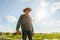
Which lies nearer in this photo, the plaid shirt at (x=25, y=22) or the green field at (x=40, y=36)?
the plaid shirt at (x=25, y=22)

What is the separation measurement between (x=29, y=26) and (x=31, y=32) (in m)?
0.11

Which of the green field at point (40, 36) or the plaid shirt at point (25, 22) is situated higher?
the plaid shirt at point (25, 22)

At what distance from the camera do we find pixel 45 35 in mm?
3852

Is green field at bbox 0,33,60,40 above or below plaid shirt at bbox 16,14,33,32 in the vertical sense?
below

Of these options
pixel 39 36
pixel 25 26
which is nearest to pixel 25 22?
pixel 25 26

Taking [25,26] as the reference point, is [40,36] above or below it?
below

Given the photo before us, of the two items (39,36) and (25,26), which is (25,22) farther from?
(39,36)

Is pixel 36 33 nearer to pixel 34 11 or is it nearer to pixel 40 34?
pixel 40 34

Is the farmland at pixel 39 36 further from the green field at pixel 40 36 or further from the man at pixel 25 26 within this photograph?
the man at pixel 25 26

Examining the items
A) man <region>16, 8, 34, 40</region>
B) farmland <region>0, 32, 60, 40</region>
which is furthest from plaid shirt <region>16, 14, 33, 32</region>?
farmland <region>0, 32, 60, 40</region>

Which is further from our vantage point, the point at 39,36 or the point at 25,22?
the point at 39,36

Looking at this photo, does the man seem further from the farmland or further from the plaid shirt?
the farmland

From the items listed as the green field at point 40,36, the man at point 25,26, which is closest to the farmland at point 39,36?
the green field at point 40,36

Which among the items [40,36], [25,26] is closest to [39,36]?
[40,36]
